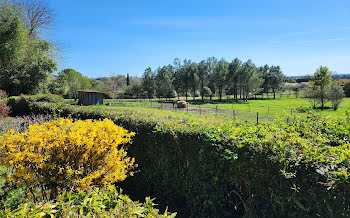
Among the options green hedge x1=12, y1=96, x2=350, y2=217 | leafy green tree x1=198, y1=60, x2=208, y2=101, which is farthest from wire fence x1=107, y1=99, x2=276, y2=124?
leafy green tree x1=198, y1=60, x2=208, y2=101

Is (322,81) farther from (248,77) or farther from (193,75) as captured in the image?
(193,75)

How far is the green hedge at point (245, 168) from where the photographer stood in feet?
7.82

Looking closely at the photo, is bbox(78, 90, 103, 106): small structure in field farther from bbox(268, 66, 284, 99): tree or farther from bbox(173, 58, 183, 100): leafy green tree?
bbox(268, 66, 284, 99): tree

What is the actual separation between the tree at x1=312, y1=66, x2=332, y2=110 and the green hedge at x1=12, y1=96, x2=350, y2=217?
3413 cm

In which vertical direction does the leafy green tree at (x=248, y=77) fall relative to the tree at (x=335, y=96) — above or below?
above

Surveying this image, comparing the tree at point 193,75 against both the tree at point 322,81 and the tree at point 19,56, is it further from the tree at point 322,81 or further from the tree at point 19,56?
the tree at point 19,56

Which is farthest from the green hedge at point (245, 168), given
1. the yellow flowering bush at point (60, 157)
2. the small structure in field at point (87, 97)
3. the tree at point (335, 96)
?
the tree at point (335, 96)

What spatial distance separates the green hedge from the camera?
7.82ft

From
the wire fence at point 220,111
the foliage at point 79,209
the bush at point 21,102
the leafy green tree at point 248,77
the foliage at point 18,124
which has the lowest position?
the wire fence at point 220,111

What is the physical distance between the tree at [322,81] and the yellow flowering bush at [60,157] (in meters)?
37.0

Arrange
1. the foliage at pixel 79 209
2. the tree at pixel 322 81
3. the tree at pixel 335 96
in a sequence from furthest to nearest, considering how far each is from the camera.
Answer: the tree at pixel 322 81
the tree at pixel 335 96
the foliage at pixel 79 209

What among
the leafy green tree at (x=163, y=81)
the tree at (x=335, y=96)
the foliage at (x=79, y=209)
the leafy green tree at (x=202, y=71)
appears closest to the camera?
the foliage at (x=79, y=209)

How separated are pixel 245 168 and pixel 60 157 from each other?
293cm

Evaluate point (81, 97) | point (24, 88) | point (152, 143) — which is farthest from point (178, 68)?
point (152, 143)
